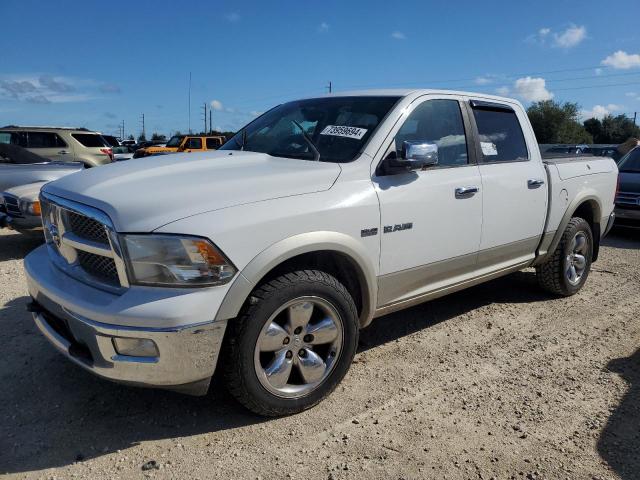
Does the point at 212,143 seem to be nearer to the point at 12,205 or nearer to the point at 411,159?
the point at 12,205

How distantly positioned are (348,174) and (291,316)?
0.92m

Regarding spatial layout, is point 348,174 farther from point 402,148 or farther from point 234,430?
point 234,430

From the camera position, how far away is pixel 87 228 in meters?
2.72

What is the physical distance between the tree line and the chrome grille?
59999mm

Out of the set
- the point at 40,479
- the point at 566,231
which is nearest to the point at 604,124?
the point at 566,231

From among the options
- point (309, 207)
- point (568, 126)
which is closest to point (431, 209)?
point (309, 207)

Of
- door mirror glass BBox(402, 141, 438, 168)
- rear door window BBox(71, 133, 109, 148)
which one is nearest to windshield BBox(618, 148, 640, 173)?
door mirror glass BBox(402, 141, 438, 168)

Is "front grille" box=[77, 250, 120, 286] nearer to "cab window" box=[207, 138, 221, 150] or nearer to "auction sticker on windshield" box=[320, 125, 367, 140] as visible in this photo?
"auction sticker on windshield" box=[320, 125, 367, 140]

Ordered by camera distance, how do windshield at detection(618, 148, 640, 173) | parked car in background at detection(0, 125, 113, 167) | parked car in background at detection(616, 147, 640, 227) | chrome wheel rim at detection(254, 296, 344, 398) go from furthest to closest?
1. parked car in background at detection(0, 125, 113, 167)
2. windshield at detection(618, 148, 640, 173)
3. parked car in background at detection(616, 147, 640, 227)
4. chrome wheel rim at detection(254, 296, 344, 398)

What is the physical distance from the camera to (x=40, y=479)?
94.9 inches

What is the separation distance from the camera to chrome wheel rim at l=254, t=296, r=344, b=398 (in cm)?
277

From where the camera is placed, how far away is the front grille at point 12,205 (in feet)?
20.6

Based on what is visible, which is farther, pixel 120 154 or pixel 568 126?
pixel 568 126

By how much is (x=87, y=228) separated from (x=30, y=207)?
4145 mm
